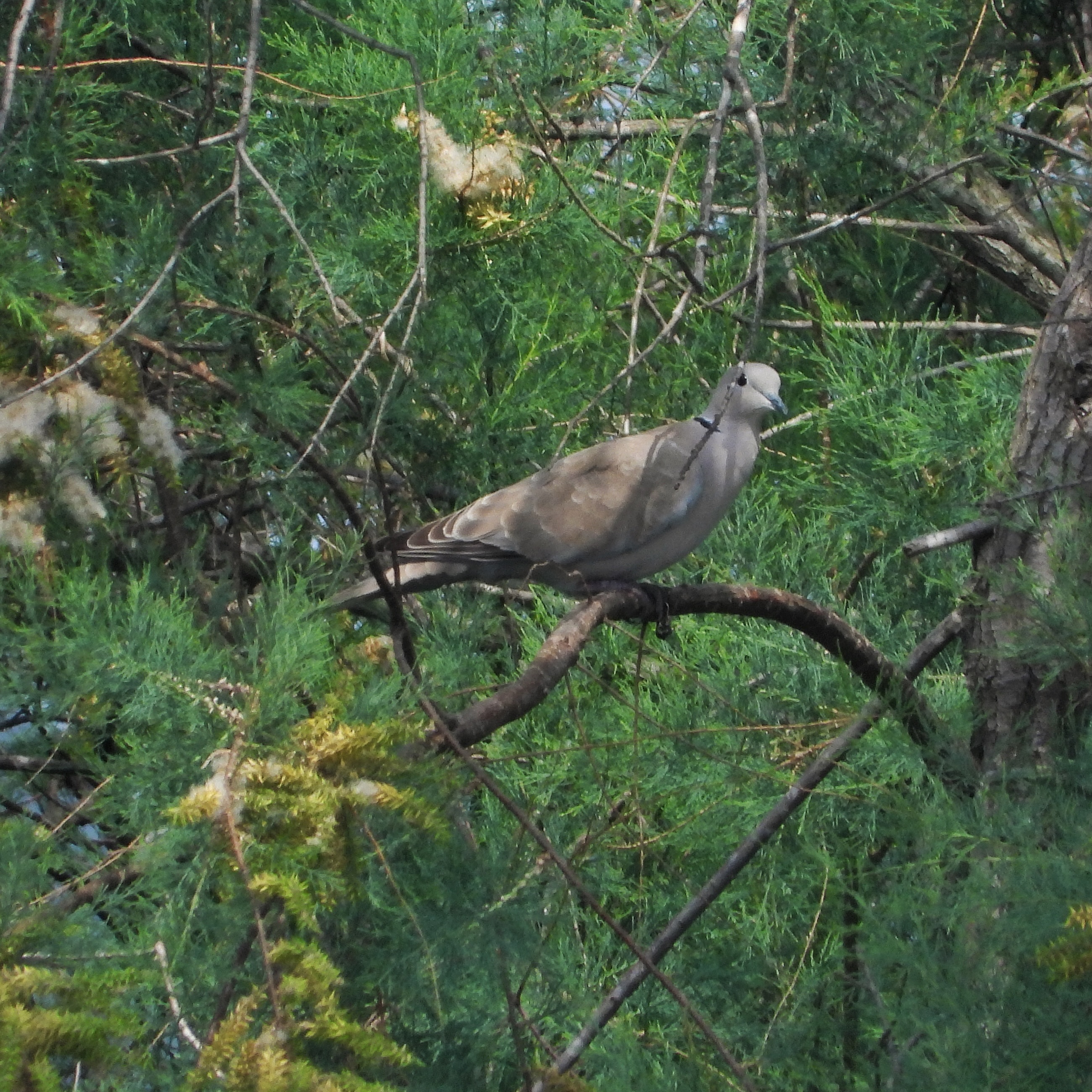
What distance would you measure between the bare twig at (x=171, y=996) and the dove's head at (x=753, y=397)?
1.84 meters

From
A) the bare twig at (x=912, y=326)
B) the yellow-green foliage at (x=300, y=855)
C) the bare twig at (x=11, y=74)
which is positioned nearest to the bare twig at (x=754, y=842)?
the yellow-green foliage at (x=300, y=855)

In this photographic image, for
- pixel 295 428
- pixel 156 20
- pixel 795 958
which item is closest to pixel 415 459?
pixel 295 428

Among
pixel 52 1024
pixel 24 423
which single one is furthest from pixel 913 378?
pixel 52 1024

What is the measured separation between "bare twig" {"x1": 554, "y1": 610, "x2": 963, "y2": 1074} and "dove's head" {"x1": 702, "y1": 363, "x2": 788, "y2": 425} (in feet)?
2.62

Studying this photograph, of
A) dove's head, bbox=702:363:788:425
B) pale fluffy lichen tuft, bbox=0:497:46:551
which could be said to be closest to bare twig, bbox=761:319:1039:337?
dove's head, bbox=702:363:788:425

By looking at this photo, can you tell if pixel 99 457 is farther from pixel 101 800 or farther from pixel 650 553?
pixel 650 553

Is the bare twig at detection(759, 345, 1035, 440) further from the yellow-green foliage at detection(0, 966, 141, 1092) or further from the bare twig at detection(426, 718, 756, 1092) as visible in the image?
the yellow-green foliage at detection(0, 966, 141, 1092)

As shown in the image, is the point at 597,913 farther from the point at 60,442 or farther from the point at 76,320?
the point at 76,320

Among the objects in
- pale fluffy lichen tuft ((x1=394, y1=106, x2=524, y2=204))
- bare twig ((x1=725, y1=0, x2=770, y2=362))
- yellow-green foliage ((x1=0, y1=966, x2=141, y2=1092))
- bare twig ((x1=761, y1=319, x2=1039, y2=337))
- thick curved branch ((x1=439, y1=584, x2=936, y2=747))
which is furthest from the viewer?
bare twig ((x1=761, y1=319, x2=1039, y2=337))

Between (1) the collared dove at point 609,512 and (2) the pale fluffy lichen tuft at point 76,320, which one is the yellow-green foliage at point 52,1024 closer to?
(2) the pale fluffy lichen tuft at point 76,320

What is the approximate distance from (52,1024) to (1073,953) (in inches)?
34.8

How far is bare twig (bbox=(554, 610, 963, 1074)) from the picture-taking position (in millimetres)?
1740

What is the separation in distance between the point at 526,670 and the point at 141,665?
49 centimetres

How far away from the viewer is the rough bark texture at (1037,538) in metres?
2.11
